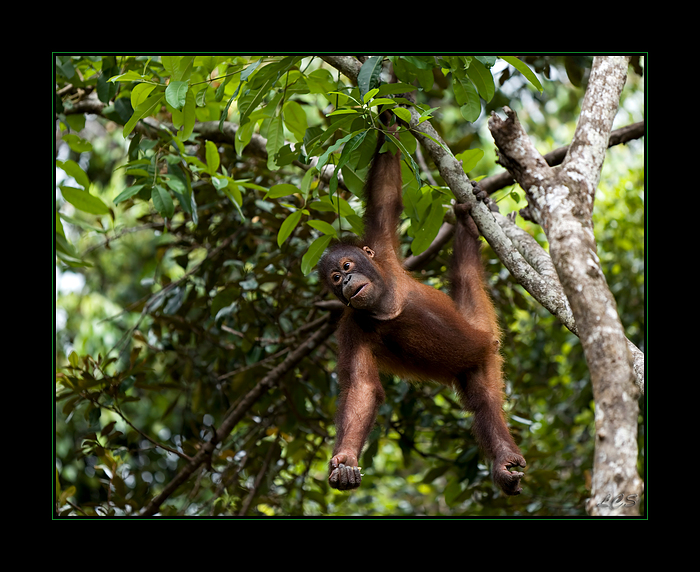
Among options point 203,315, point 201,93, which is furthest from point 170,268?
point 201,93

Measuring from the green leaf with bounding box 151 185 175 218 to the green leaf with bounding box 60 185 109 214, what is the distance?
0.42 m

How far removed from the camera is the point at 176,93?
315 centimetres

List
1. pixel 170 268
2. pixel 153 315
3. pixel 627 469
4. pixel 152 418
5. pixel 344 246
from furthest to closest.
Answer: pixel 152 418
pixel 170 268
pixel 153 315
pixel 344 246
pixel 627 469

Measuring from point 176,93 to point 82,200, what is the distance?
1352 millimetres

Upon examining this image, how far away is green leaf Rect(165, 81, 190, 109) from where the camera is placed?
3113mm

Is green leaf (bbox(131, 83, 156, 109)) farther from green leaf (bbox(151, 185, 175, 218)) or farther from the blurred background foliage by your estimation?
green leaf (bbox(151, 185, 175, 218))

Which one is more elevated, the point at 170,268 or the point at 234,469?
the point at 170,268

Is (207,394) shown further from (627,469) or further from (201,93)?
(627,469)

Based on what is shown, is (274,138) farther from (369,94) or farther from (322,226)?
(369,94)

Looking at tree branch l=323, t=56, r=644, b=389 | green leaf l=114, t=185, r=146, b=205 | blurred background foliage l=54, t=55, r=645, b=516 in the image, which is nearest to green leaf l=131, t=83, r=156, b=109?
blurred background foliage l=54, t=55, r=645, b=516

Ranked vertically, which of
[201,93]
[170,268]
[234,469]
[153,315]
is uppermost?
[170,268]

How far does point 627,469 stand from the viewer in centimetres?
185

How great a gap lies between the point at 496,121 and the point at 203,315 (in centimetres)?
323
